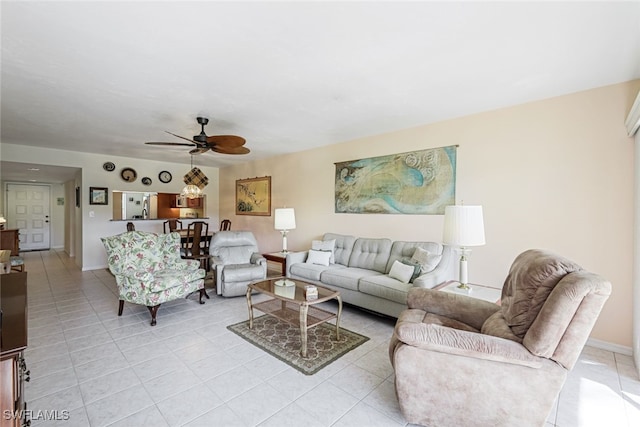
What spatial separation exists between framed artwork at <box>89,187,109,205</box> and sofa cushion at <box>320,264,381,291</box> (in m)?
5.40

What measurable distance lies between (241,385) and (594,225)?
356 cm

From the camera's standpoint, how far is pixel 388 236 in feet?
14.3

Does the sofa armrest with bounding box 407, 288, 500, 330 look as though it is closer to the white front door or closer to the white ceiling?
the white ceiling

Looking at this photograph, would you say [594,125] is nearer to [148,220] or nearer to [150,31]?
[150,31]

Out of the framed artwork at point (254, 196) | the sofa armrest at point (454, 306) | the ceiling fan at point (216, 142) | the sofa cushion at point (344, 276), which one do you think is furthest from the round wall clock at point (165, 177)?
the sofa armrest at point (454, 306)

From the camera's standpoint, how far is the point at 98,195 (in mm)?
6102

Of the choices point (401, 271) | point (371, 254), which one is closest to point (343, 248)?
point (371, 254)

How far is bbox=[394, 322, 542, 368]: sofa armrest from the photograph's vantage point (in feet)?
4.83

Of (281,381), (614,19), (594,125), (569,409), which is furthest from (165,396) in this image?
(594,125)

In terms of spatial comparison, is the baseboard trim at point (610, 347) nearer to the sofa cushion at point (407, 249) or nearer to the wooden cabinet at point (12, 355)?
the sofa cushion at point (407, 249)

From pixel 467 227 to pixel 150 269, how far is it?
3.84 metres

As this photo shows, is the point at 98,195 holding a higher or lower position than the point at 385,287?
higher

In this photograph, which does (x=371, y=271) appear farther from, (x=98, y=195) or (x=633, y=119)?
(x=98, y=195)

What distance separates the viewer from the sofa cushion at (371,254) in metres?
3.90
